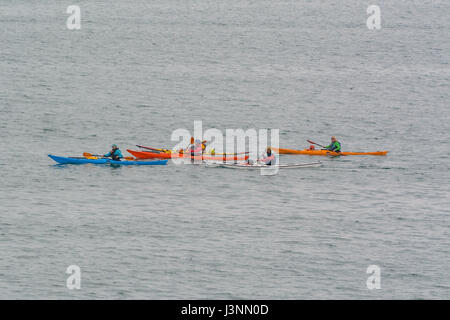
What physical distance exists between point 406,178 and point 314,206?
10524mm

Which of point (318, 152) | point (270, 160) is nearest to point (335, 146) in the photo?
point (318, 152)

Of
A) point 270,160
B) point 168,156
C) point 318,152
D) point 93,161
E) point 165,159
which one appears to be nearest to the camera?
Result: point 93,161

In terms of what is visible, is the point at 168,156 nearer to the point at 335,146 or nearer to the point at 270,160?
the point at 270,160

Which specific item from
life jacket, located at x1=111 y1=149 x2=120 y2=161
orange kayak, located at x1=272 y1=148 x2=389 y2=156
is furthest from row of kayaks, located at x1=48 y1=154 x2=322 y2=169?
Result: orange kayak, located at x1=272 y1=148 x2=389 y2=156

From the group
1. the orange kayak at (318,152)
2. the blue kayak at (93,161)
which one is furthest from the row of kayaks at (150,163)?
the orange kayak at (318,152)

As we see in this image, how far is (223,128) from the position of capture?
228ft

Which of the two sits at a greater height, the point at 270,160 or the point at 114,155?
the point at 114,155

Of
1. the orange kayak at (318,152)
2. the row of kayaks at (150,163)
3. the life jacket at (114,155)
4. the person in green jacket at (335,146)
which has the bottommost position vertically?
the row of kayaks at (150,163)

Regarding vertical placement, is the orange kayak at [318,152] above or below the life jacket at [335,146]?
below

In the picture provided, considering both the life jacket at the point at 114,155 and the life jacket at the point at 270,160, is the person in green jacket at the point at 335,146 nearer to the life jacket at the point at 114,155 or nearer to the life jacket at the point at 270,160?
the life jacket at the point at 270,160

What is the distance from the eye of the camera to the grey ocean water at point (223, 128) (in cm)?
3762

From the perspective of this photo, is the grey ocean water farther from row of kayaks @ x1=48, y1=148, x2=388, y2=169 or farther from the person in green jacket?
the person in green jacket

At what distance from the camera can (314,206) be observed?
157ft

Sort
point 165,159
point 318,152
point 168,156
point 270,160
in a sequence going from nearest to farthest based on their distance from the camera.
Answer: point 270,160 → point 165,159 → point 168,156 → point 318,152
